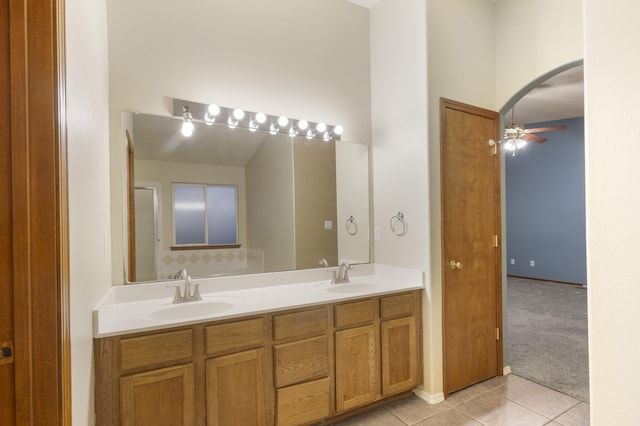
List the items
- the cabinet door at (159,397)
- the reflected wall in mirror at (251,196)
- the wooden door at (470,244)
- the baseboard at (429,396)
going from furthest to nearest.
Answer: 1. the wooden door at (470,244)
2. the baseboard at (429,396)
3. the reflected wall in mirror at (251,196)
4. the cabinet door at (159,397)

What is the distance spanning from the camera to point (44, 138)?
2.84ft

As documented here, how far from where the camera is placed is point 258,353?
5.87ft

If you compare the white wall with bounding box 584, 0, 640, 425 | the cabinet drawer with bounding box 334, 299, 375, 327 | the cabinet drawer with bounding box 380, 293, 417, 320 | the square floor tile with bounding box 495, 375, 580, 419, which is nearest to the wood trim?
the cabinet drawer with bounding box 334, 299, 375, 327

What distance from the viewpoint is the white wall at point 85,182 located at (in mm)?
1057

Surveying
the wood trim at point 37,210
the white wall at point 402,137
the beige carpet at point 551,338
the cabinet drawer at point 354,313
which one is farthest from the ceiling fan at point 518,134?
the wood trim at point 37,210

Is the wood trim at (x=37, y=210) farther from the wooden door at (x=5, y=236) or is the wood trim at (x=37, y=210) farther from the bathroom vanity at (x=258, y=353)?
the bathroom vanity at (x=258, y=353)

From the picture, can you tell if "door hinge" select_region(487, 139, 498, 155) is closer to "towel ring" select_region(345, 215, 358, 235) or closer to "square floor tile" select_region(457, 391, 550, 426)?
"towel ring" select_region(345, 215, 358, 235)

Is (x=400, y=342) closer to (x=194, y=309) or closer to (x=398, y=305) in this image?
(x=398, y=305)

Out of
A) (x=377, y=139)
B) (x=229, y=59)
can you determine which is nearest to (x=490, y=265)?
(x=377, y=139)

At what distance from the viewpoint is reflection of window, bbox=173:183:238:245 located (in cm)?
219

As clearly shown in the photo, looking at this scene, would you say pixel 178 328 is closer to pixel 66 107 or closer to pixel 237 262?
pixel 237 262

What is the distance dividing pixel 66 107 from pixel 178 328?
1.10 m

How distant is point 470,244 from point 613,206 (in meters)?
1.61

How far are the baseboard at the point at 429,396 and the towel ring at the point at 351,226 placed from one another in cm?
131
